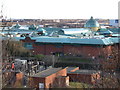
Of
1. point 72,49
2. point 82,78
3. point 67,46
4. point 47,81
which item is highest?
point 67,46

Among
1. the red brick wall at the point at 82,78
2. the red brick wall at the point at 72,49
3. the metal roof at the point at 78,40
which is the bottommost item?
the red brick wall at the point at 82,78

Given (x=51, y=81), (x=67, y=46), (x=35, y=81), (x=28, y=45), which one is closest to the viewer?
(x=35, y=81)

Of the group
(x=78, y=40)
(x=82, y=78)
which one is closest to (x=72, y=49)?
(x=78, y=40)

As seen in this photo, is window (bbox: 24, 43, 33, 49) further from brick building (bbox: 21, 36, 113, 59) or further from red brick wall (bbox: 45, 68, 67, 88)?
red brick wall (bbox: 45, 68, 67, 88)

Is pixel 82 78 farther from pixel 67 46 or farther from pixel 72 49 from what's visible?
pixel 67 46

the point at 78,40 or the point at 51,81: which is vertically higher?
the point at 78,40

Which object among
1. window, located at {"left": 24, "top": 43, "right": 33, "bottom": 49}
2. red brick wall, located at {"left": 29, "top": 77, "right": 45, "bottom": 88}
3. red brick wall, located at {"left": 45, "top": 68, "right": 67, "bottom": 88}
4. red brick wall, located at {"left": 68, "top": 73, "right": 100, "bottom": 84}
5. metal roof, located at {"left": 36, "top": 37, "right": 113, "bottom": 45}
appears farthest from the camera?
window, located at {"left": 24, "top": 43, "right": 33, "bottom": 49}

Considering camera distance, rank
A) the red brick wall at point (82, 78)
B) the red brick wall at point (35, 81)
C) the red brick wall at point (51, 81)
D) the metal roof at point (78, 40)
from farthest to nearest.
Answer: the metal roof at point (78, 40), the red brick wall at point (82, 78), the red brick wall at point (51, 81), the red brick wall at point (35, 81)

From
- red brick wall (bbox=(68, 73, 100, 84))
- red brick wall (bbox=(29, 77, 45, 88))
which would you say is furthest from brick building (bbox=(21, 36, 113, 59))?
red brick wall (bbox=(29, 77, 45, 88))

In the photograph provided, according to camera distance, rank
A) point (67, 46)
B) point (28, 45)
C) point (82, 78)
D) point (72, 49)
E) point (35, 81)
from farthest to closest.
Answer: point (28, 45) → point (67, 46) → point (72, 49) → point (82, 78) → point (35, 81)

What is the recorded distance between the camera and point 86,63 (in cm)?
1675

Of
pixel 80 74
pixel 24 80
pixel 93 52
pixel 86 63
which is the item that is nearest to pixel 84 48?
pixel 93 52

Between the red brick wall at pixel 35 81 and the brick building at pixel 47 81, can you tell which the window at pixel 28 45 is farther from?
the red brick wall at pixel 35 81

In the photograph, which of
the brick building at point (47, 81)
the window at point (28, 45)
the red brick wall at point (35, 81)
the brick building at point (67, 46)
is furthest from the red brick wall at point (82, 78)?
the window at point (28, 45)
